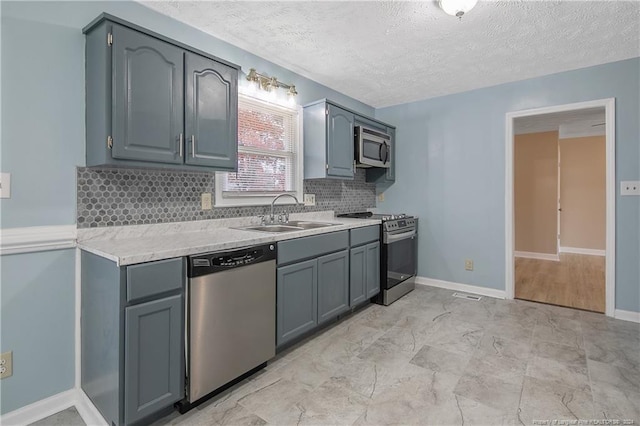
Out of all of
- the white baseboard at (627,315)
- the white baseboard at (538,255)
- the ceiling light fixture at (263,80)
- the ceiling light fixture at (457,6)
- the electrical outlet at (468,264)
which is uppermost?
the ceiling light fixture at (457,6)

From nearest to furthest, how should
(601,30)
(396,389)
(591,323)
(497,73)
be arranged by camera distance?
(396,389)
(601,30)
(591,323)
(497,73)

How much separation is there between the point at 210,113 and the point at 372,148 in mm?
2181

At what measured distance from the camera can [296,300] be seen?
7.84 feet

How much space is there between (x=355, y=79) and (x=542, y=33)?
166 cm

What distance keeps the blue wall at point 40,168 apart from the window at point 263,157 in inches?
39.3

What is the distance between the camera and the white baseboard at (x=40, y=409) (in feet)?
5.52

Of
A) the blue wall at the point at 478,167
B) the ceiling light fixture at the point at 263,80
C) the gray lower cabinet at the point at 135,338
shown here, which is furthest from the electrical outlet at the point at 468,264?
the gray lower cabinet at the point at 135,338

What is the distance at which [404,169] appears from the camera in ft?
14.5

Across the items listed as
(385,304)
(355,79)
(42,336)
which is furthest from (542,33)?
(42,336)

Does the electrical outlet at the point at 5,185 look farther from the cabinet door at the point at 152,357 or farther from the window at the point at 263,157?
the window at the point at 263,157

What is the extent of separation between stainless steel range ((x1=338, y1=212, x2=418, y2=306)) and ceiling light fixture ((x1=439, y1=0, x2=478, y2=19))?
6.34 ft

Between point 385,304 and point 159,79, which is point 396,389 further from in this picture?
point 159,79

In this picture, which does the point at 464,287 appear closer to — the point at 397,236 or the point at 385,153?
the point at 397,236

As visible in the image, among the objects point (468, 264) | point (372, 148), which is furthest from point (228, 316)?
point (468, 264)
